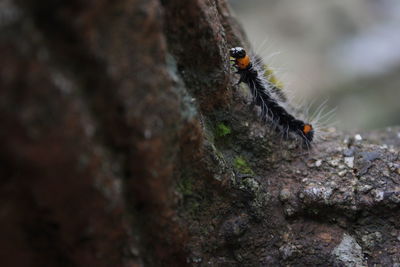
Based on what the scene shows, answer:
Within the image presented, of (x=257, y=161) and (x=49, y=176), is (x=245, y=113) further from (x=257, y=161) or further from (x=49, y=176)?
(x=49, y=176)

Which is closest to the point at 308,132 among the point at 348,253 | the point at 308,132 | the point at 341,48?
the point at 308,132

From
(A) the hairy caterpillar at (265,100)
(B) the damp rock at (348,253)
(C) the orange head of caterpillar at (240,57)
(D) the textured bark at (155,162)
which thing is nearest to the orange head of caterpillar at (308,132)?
(A) the hairy caterpillar at (265,100)

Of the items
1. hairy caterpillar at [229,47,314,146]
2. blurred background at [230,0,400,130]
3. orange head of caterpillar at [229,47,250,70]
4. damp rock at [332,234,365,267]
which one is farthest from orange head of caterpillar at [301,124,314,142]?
blurred background at [230,0,400,130]

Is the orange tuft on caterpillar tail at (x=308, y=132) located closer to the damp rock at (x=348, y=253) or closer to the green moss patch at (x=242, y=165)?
the green moss patch at (x=242, y=165)

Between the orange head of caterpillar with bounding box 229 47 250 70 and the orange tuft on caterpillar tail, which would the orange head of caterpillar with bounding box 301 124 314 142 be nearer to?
the orange tuft on caterpillar tail

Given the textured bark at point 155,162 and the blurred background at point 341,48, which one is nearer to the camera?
the textured bark at point 155,162

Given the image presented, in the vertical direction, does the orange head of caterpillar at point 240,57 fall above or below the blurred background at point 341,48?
below

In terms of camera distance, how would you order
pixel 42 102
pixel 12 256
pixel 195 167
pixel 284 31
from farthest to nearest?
pixel 284 31, pixel 195 167, pixel 12 256, pixel 42 102

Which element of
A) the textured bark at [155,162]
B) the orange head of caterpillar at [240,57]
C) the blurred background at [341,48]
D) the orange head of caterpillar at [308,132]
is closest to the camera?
the textured bark at [155,162]

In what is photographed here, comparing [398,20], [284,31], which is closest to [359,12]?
[398,20]
